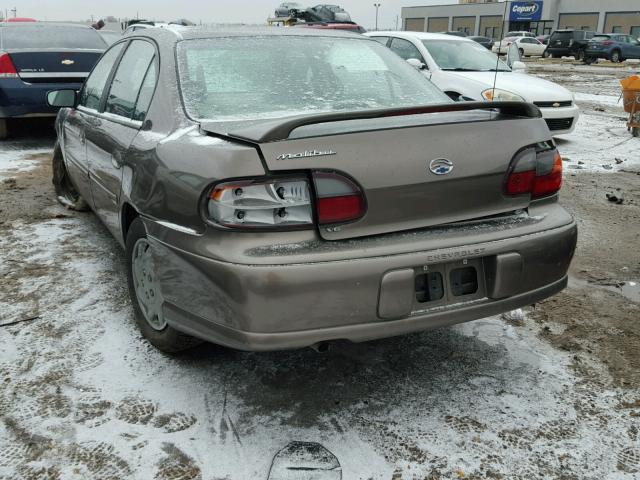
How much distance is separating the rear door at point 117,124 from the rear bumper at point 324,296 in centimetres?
91

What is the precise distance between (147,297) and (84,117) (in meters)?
1.71

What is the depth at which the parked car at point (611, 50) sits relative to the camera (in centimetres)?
3300

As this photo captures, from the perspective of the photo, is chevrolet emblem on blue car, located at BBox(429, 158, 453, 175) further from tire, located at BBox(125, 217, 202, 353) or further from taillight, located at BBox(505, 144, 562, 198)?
tire, located at BBox(125, 217, 202, 353)

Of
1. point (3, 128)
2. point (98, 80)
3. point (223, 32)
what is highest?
point (223, 32)

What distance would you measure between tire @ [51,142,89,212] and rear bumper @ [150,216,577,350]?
3.09 metres

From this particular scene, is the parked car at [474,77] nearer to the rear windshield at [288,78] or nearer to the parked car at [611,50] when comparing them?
the rear windshield at [288,78]

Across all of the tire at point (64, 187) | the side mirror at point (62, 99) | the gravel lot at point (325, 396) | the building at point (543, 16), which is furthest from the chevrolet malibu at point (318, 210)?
the building at point (543, 16)

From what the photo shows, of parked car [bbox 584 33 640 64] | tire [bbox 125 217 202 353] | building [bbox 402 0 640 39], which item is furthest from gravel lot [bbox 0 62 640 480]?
building [bbox 402 0 640 39]

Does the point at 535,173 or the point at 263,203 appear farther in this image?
→ the point at 535,173

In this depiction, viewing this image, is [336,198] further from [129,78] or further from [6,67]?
[6,67]

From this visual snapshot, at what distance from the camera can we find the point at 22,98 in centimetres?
762

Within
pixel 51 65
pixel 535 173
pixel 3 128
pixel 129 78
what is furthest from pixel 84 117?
pixel 3 128

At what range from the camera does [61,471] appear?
2145 mm

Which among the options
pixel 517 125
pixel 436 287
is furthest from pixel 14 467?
pixel 517 125
